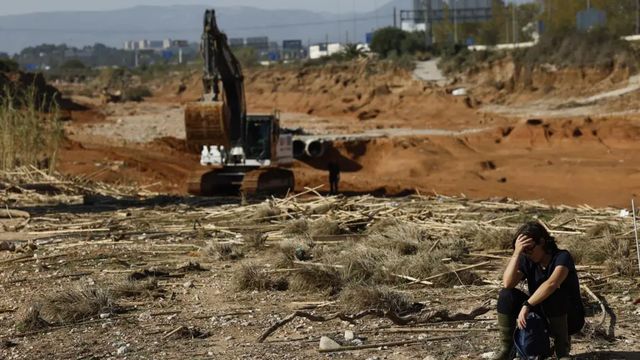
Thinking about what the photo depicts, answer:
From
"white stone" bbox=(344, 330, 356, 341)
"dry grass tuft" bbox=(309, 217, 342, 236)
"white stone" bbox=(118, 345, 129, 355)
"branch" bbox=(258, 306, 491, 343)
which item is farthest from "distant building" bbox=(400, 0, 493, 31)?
"white stone" bbox=(118, 345, 129, 355)

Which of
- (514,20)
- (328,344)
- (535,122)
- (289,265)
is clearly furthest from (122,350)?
(514,20)

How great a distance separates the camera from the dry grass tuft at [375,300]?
9.65 metres

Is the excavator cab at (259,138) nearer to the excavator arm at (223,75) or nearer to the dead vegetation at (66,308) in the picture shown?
the excavator arm at (223,75)

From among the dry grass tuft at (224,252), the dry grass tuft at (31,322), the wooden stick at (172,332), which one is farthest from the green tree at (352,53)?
the wooden stick at (172,332)

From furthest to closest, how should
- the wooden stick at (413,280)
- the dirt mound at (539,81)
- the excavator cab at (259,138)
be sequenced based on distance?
the dirt mound at (539,81), the excavator cab at (259,138), the wooden stick at (413,280)

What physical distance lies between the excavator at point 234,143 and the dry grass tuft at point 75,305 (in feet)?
39.0

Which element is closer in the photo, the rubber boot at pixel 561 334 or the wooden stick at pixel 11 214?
the rubber boot at pixel 561 334

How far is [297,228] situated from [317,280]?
356 cm

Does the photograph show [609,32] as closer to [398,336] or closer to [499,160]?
[499,160]

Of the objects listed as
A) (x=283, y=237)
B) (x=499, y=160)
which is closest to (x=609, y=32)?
(x=499, y=160)

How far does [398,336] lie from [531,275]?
169 cm

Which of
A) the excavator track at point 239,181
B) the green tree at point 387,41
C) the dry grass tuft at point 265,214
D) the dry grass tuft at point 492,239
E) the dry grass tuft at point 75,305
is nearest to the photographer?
the dry grass tuft at point 75,305

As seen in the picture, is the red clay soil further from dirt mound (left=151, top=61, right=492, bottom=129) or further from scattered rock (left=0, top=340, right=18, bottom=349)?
scattered rock (left=0, top=340, right=18, bottom=349)

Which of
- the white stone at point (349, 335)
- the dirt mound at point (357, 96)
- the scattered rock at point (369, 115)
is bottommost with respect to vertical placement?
the scattered rock at point (369, 115)
